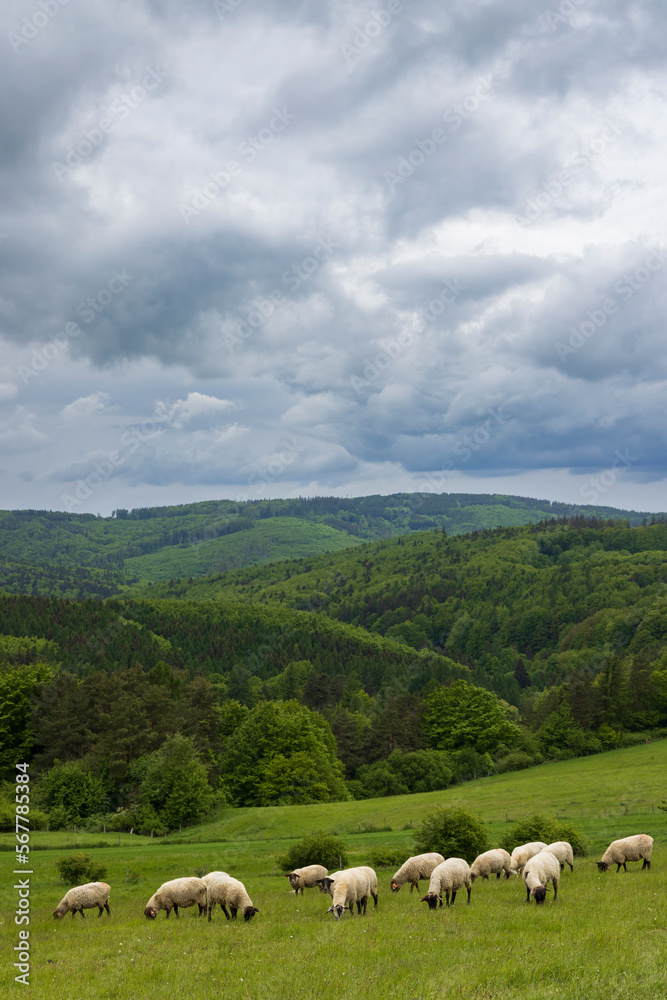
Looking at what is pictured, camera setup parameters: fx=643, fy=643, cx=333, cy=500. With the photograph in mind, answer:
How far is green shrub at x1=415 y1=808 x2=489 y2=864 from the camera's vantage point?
36.1m

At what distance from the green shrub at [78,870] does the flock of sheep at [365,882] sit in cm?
1120

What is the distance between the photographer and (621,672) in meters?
103

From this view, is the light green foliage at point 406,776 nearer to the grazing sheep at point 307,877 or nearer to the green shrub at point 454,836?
the green shrub at point 454,836

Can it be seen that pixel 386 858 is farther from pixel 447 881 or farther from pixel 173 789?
pixel 173 789

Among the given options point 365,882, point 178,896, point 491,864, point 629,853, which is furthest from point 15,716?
point 629,853

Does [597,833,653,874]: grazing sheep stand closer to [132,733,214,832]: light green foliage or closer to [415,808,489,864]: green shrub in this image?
[415,808,489,864]: green shrub

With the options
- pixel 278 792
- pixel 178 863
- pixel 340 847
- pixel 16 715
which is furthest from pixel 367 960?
pixel 16 715

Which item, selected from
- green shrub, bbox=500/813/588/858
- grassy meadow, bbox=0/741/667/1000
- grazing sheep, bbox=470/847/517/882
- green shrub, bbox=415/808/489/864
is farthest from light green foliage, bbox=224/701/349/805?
grazing sheep, bbox=470/847/517/882

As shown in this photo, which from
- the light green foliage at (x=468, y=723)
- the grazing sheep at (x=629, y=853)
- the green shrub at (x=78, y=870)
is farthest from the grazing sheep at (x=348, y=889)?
the light green foliage at (x=468, y=723)

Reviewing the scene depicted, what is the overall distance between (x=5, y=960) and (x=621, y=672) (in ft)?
333

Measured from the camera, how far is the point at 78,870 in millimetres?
38062

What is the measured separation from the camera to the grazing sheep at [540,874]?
22562 mm

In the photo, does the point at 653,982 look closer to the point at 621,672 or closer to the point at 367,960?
the point at 367,960

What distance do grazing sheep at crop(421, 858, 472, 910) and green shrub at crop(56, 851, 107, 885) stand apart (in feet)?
78.3
